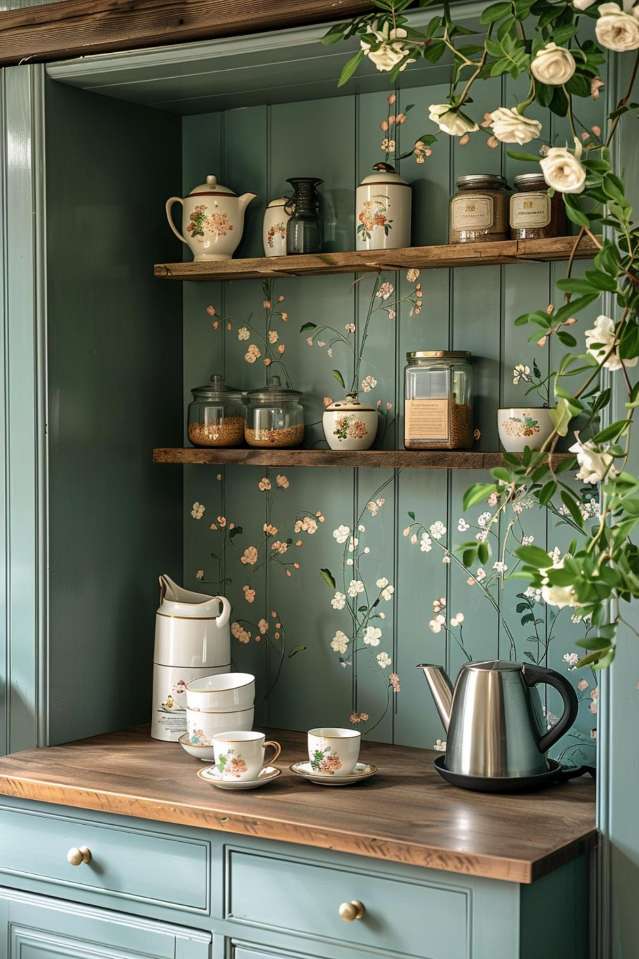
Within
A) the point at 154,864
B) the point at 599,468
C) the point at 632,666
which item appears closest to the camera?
the point at 599,468

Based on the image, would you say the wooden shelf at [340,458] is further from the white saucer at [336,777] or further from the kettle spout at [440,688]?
the white saucer at [336,777]

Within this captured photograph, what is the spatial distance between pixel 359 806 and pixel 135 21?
1561 millimetres

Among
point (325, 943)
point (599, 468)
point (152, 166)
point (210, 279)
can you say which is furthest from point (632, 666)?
point (152, 166)

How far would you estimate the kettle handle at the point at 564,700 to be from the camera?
232 cm

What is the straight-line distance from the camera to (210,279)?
9.51 feet

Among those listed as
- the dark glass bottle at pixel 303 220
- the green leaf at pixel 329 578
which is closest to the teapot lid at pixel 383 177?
the dark glass bottle at pixel 303 220

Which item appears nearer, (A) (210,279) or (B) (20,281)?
(B) (20,281)

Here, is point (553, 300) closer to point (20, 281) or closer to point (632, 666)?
point (632, 666)

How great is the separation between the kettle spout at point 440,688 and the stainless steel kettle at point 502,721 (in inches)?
3.6

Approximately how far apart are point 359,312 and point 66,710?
1.06m

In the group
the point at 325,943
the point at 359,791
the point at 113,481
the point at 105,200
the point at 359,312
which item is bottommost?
the point at 325,943

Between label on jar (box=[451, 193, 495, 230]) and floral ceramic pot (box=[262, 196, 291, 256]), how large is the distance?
0.43 metres

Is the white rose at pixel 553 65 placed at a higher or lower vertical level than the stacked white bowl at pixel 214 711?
higher

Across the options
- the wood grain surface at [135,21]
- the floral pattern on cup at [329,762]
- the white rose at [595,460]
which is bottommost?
the floral pattern on cup at [329,762]
